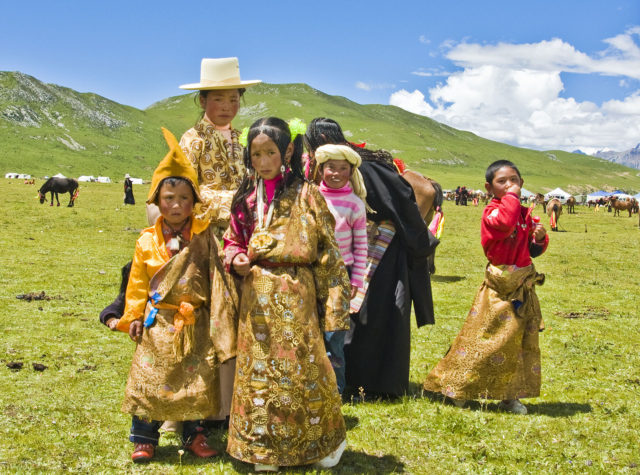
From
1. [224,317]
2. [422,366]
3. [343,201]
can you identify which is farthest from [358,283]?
[422,366]

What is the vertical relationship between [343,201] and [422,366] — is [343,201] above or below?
above

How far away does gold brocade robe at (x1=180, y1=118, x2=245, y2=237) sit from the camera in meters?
4.54

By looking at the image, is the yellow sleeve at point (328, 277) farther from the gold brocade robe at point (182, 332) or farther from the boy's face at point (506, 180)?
the boy's face at point (506, 180)

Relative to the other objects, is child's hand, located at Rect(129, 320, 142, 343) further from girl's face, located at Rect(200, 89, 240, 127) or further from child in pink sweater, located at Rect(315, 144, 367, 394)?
girl's face, located at Rect(200, 89, 240, 127)

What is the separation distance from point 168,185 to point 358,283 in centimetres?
177

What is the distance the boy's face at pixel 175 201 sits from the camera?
4020 mm

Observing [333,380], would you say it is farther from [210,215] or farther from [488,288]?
[488,288]

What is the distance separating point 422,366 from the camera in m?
7.13

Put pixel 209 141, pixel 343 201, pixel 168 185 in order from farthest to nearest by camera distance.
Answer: pixel 343 201, pixel 209 141, pixel 168 185

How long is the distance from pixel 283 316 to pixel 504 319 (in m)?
2.54

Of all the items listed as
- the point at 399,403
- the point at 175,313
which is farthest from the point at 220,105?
the point at 399,403

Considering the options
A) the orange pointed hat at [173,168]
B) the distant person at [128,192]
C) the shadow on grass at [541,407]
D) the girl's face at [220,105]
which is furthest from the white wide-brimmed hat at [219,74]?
the distant person at [128,192]

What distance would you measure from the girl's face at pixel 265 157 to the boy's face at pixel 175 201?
0.59 m

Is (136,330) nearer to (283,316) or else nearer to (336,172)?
(283,316)
